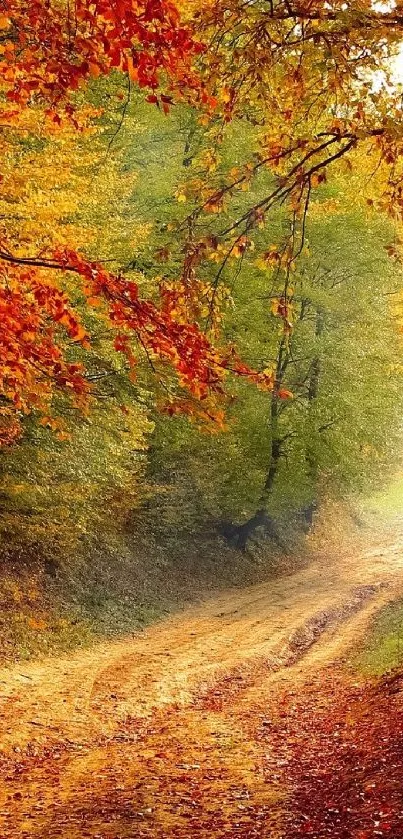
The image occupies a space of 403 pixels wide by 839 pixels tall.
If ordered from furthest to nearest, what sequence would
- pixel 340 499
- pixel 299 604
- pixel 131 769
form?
pixel 340 499 < pixel 299 604 < pixel 131 769

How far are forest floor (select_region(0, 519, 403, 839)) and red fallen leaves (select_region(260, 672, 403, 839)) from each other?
0.08 feet

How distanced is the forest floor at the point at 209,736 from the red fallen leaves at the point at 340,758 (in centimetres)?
2

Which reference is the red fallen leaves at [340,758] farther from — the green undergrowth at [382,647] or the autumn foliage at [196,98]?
the autumn foliage at [196,98]

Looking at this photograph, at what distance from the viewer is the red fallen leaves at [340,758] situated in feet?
19.5

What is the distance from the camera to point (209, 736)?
31.4 feet

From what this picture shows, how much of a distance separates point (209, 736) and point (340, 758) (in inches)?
85.5

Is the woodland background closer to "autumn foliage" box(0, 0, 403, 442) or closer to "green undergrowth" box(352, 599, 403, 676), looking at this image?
"autumn foliage" box(0, 0, 403, 442)

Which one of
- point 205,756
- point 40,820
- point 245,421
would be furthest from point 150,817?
point 245,421

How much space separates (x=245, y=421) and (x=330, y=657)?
278 inches

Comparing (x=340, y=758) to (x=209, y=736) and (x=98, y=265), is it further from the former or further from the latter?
(x=98, y=265)

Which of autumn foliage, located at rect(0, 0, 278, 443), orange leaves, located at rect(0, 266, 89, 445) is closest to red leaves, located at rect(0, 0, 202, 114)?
autumn foliage, located at rect(0, 0, 278, 443)

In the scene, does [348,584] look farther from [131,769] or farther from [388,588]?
[131,769]

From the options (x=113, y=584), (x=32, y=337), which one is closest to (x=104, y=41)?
(x=32, y=337)

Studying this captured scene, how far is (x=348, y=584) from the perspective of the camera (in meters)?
20.0
